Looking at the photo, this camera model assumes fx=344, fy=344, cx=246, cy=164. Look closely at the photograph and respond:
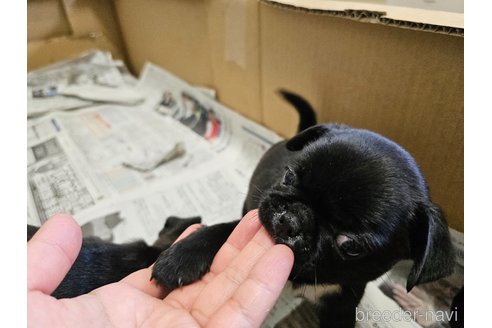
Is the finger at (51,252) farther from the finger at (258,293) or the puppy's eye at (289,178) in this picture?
the puppy's eye at (289,178)

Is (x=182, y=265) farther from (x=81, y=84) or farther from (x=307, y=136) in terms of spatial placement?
(x=81, y=84)

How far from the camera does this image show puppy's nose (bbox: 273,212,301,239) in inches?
24.7

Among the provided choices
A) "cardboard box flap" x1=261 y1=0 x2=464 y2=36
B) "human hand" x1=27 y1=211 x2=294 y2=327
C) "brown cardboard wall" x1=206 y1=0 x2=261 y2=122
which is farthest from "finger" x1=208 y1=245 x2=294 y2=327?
"brown cardboard wall" x1=206 y1=0 x2=261 y2=122

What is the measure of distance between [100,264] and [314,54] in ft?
2.88

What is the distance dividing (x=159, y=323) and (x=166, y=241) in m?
0.42

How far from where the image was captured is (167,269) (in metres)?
0.73

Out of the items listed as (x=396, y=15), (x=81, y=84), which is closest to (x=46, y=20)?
(x=81, y=84)

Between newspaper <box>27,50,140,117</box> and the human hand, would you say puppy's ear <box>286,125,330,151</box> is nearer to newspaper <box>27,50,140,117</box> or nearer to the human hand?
the human hand

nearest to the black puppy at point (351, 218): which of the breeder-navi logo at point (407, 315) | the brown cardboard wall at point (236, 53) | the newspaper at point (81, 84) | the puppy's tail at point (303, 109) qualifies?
the breeder-navi logo at point (407, 315)

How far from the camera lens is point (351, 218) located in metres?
0.61

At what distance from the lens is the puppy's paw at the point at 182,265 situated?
0.72m

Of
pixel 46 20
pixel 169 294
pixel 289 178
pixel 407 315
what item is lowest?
pixel 407 315
